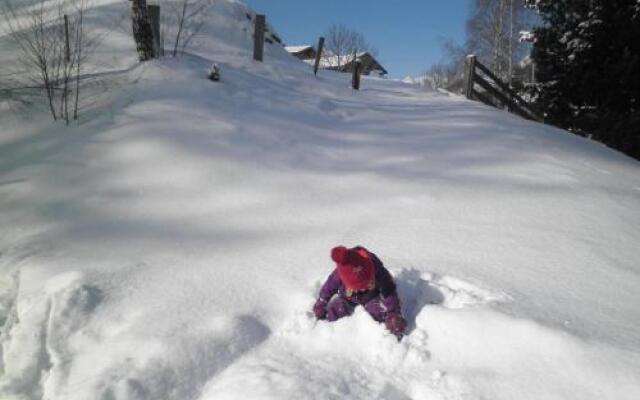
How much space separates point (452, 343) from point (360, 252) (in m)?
0.84

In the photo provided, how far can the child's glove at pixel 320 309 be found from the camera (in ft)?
9.86

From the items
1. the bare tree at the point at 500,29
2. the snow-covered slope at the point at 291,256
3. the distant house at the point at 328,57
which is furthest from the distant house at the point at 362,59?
the snow-covered slope at the point at 291,256

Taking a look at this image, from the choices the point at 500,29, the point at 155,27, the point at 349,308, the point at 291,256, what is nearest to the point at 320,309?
the point at 349,308

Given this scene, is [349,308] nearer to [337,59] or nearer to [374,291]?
[374,291]

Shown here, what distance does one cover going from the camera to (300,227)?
4145 millimetres

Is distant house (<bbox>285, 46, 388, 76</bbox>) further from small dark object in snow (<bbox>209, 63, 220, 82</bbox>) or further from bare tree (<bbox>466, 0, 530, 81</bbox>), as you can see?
small dark object in snow (<bbox>209, 63, 220, 82</bbox>)

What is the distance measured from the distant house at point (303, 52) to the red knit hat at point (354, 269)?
115 feet

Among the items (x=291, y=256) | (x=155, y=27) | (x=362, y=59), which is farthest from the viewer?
(x=362, y=59)

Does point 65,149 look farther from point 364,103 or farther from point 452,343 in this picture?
point 364,103

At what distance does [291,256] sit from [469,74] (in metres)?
8.27

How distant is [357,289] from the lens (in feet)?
9.84

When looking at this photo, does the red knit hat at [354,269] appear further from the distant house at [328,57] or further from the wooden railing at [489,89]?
the distant house at [328,57]

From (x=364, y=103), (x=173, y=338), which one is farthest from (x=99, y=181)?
(x=364, y=103)

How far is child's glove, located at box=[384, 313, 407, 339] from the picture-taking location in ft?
9.11
